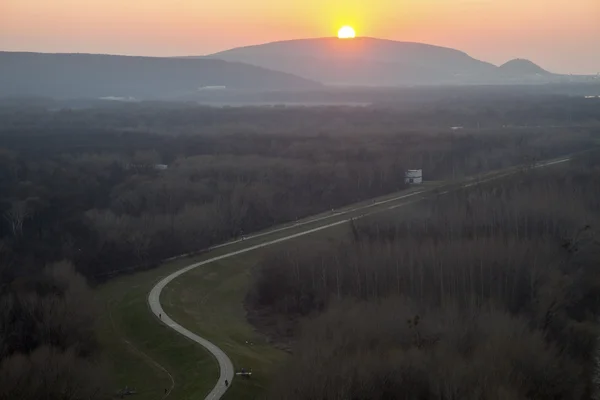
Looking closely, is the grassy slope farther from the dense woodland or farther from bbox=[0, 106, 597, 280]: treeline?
bbox=[0, 106, 597, 280]: treeline

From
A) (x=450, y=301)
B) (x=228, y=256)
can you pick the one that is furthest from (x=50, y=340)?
(x=228, y=256)

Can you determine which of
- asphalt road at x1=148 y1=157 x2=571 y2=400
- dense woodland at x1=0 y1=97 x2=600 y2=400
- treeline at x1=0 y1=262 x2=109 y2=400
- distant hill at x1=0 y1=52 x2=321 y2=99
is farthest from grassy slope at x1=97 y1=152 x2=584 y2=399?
distant hill at x1=0 y1=52 x2=321 y2=99

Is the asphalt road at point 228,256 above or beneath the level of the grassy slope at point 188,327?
above

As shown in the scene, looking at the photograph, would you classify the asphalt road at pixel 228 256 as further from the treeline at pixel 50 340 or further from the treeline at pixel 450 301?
the treeline at pixel 50 340

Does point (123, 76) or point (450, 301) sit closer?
point (450, 301)

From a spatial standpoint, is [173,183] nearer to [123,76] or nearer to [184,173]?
[184,173]

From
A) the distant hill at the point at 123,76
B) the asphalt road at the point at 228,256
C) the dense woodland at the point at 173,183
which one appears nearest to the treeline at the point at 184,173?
the dense woodland at the point at 173,183

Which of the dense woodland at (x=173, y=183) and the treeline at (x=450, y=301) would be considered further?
the dense woodland at (x=173, y=183)
